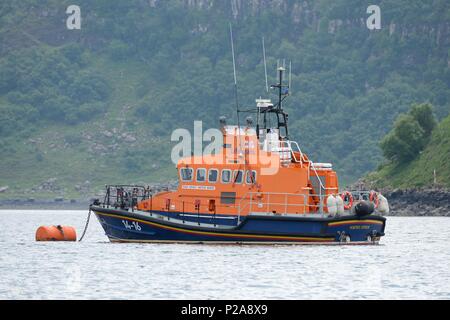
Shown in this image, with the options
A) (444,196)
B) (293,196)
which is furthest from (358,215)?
(444,196)

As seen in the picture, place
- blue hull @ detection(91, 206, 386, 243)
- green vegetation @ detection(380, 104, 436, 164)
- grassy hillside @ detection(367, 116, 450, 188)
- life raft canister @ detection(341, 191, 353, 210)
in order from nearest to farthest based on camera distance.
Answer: blue hull @ detection(91, 206, 386, 243)
life raft canister @ detection(341, 191, 353, 210)
grassy hillside @ detection(367, 116, 450, 188)
green vegetation @ detection(380, 104, 436, 164)

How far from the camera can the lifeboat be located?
4353 centimetres

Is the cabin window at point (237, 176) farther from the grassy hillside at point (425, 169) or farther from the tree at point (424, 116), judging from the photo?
the tree at point (424, 116)

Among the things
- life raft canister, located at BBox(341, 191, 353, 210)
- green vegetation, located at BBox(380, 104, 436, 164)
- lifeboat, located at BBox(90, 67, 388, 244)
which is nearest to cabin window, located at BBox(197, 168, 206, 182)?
lifeboat, located at BBox(90, 67, 388, 244)

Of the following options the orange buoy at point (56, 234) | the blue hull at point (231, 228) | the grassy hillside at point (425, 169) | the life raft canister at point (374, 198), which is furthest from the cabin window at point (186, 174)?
the grassy hillside at point (425, 169)

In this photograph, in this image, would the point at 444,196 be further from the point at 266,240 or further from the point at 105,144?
the point at 105,144

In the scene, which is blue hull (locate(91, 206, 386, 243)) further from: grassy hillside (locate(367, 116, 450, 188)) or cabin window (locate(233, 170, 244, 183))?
grassy hillside (locate(367, 116, 450, 188))

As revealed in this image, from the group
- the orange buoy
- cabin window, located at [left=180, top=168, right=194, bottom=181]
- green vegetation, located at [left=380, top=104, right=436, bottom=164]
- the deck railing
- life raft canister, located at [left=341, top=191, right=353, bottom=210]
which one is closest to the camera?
the deck railing

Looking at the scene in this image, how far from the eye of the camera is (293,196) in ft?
145

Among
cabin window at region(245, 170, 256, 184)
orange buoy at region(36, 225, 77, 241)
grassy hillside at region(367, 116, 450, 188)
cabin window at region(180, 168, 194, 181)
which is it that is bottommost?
orange buoy at region(36, 225, 77, 241)

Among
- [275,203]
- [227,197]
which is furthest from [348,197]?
[227,197]

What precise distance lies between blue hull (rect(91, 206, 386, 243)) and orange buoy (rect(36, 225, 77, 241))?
5.20 metres
